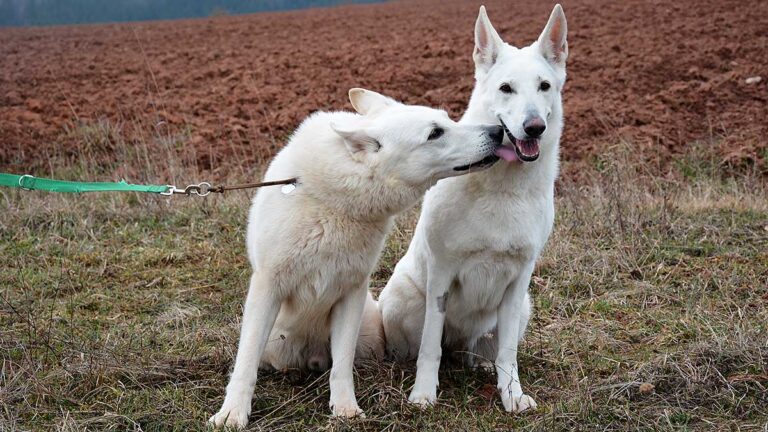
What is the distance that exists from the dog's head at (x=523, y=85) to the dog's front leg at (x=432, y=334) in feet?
2.38

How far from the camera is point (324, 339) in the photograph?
156 inches

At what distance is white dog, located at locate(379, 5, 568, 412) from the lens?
3.74 metres

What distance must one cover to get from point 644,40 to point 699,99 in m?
3.36

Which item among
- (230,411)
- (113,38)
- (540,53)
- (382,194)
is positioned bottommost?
(113,38)

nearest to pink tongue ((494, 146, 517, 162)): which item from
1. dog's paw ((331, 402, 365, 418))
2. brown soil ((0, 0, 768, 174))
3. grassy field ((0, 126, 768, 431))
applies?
grassy field ((0, 126, 768, 431))

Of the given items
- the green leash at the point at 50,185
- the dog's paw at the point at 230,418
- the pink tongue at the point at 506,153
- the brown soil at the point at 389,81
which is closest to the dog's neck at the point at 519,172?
the pink tongue at the point at 506,153

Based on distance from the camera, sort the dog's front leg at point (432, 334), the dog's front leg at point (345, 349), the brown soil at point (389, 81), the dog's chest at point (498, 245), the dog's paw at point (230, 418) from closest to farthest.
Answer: the dog's paw at point (230, 418) < the dog's front leg at point (345, 349) < the dog's chest at point (498, 245) < the dog's front leg at point (432, 334) < the brown soil at point (389, 81)

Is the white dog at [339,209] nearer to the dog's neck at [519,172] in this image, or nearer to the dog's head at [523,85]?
the dog's head at [523,85]

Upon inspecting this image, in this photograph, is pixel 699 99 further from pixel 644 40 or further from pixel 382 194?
pixel 382 194

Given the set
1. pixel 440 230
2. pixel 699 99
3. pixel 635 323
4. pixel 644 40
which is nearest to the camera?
pixel 440 230

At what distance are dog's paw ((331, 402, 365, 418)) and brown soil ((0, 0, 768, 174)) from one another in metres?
5.27

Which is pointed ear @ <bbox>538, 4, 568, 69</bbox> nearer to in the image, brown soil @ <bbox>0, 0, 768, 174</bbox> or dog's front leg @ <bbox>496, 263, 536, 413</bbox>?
dog's front leg @ <bbox>496, 263, 536, 413</bbox>

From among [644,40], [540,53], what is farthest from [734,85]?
[540,53]

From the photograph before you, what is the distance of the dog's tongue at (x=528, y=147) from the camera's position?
3656 mm
